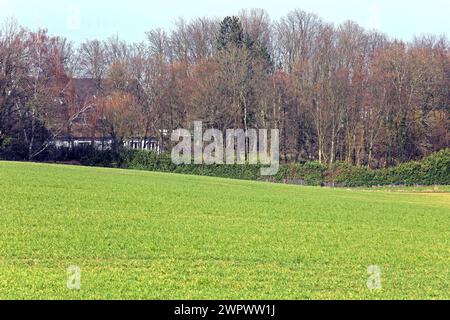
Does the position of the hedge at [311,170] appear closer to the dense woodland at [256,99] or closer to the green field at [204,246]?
the dense woodland at [256,99]

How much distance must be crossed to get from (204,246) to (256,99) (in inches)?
2599

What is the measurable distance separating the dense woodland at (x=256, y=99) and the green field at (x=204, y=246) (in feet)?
150

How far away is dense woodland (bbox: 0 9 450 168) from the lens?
8075cm

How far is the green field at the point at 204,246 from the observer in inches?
580

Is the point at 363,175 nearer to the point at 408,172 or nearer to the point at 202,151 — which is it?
the point at 408,172

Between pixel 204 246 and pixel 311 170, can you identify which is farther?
pixel 311 170

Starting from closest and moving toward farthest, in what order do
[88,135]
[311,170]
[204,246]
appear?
1. [204,246]
2. [311,170]
3. [88,135]

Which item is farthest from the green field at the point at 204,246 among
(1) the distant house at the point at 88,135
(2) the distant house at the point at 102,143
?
(1) the distant house at the point at 88,135

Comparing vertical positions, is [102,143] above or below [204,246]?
above

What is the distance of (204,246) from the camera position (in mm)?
20484

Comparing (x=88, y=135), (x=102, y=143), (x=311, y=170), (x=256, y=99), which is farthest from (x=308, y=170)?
(x=88, y=135)

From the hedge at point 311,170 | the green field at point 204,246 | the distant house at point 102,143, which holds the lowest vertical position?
the green field at point 204,246

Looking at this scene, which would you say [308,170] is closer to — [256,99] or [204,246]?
[256,99]

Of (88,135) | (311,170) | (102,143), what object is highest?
(88,135)
